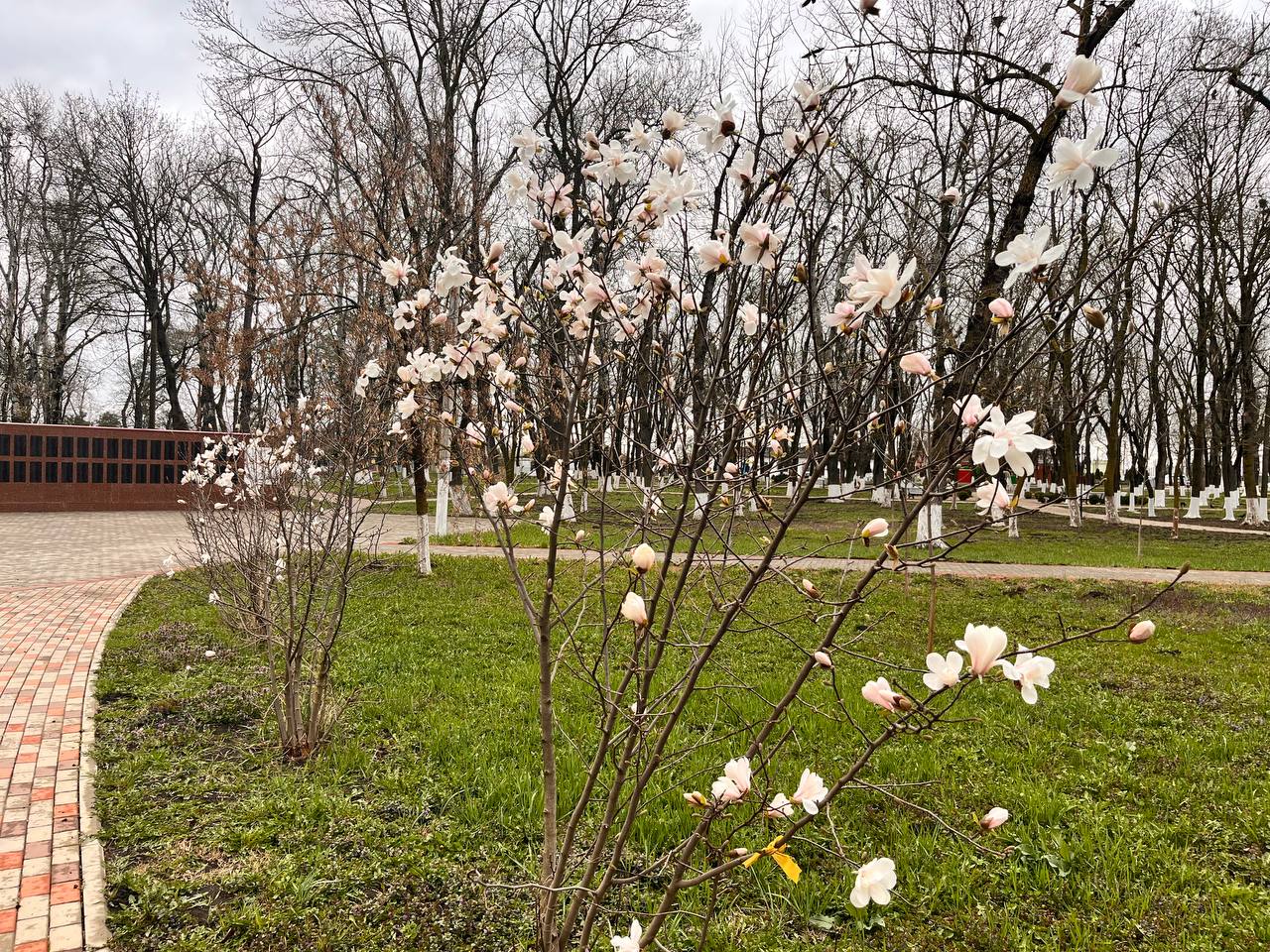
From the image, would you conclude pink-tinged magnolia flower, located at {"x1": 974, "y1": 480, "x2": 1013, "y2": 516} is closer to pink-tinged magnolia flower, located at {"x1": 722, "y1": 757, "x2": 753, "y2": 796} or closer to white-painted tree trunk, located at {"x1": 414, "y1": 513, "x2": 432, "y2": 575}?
pink-tinged magnolia flower, located at {"x1": 722, "y1": 757, "x2": 753, "y2": 796}

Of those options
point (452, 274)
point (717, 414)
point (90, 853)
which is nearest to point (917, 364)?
point (717, 414)

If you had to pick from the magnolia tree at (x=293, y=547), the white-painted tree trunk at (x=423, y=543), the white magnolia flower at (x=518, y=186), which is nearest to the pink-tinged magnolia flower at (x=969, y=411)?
the white magnolia flower at (x=518, y=186)

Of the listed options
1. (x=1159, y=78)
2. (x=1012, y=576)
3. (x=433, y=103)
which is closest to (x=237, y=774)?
(x=1012, y=576)

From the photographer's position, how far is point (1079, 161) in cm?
121

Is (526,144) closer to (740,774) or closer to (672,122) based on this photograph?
(672,122)

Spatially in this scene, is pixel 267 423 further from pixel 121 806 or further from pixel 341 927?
pixel 341 927

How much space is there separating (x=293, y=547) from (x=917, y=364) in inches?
174

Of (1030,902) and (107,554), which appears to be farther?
(107,554)

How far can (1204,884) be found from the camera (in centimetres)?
264

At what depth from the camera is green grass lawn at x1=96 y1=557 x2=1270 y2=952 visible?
8.07ft

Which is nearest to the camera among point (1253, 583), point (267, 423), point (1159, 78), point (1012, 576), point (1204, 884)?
point (1204, 884)

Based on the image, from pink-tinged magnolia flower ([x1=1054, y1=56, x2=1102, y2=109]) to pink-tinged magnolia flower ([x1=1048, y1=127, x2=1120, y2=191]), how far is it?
9 cm

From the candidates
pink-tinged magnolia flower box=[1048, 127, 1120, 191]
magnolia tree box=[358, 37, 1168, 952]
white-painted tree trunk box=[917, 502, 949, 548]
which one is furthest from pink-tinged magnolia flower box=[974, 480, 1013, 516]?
pink-tinged magnolia flower box=[1048, 127, 1120, 191]

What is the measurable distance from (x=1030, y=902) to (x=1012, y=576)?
850 cm
